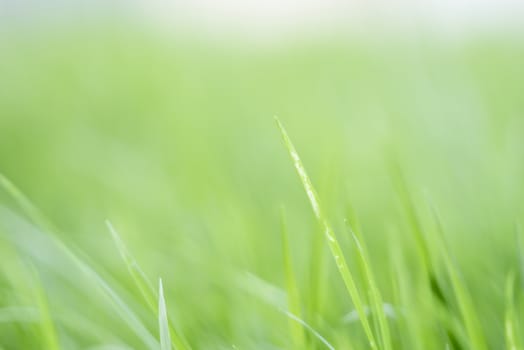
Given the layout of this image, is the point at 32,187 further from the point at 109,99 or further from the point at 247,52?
the point at 247,52

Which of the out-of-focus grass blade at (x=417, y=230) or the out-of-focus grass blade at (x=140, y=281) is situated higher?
the out-of-focus grass blade at (x=140, y=281)

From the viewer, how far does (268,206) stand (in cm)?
101

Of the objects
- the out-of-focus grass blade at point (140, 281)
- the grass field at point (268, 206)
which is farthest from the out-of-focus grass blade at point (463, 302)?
the out-of-focus grass blade at point (140, 281)

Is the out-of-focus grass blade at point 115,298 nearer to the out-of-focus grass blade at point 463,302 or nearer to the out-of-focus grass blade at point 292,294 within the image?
the out-of-focus grass blade at point 292,294

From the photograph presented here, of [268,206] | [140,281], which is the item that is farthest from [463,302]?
[268,206]

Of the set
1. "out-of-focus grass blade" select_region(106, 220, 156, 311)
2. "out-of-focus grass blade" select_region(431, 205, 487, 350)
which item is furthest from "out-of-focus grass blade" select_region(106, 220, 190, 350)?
"out-of-focus grass blade" select_region(431, 205, 487, 350)

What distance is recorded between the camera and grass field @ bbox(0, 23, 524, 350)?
46 cm

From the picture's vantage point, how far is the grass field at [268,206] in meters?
0.46

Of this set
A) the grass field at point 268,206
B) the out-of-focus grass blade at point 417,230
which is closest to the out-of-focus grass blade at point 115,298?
the grass field at point 268,206

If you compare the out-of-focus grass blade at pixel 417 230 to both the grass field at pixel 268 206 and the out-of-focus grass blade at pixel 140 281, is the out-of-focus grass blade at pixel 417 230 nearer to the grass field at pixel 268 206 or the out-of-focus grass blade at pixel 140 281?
the grass field at pixel 268 206

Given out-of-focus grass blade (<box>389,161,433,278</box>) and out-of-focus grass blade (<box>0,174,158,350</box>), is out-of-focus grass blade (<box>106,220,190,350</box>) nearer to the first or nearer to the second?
out-of-focus grass blade (<box>0,174,158,350</box>)

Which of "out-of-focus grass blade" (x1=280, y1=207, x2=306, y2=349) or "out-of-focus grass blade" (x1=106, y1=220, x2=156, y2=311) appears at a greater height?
"out-of-focus grass blade" (x1=106, y1=220, x2=156, y2=311)

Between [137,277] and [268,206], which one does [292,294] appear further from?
[268,206]

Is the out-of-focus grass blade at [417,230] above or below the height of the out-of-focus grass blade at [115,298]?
below
